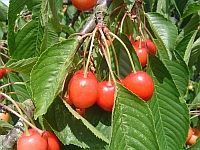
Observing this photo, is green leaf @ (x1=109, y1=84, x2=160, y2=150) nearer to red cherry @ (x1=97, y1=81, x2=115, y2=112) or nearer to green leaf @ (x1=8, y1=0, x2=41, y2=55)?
red cherry @ (x1=97, y1=81, x2=115, y2=112)

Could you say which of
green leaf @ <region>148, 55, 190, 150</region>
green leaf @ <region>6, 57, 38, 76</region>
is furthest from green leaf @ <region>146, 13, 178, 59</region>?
green leaf @ <region>6, 57, 38, 76</region>

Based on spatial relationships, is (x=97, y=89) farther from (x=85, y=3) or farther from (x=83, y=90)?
(x=85, y=3)

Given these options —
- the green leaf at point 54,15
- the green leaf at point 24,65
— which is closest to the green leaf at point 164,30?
the green leaf at point 54,15

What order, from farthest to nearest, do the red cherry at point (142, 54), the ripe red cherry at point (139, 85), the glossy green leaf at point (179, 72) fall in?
the glossy green leaf at point (179, 72), the red cherry at point (142, 54), the ripe red cherry at point (139, 85)

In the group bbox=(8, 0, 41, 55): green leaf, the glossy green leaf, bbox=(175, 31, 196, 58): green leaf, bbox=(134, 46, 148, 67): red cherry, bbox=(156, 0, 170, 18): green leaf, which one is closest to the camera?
bbox=(8, 0, 41, 55): green leaf

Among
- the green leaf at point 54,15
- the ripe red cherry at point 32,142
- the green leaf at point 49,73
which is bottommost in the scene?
the ripe red cherry at point 32,142

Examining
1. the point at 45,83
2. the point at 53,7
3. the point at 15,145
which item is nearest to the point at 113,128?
the point at 45,83

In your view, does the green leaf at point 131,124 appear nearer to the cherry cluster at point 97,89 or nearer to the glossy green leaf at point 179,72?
the cherry cluster at point 97,89

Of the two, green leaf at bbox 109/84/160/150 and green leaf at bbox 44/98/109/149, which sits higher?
green leaf at bbox 109/84/160/150
